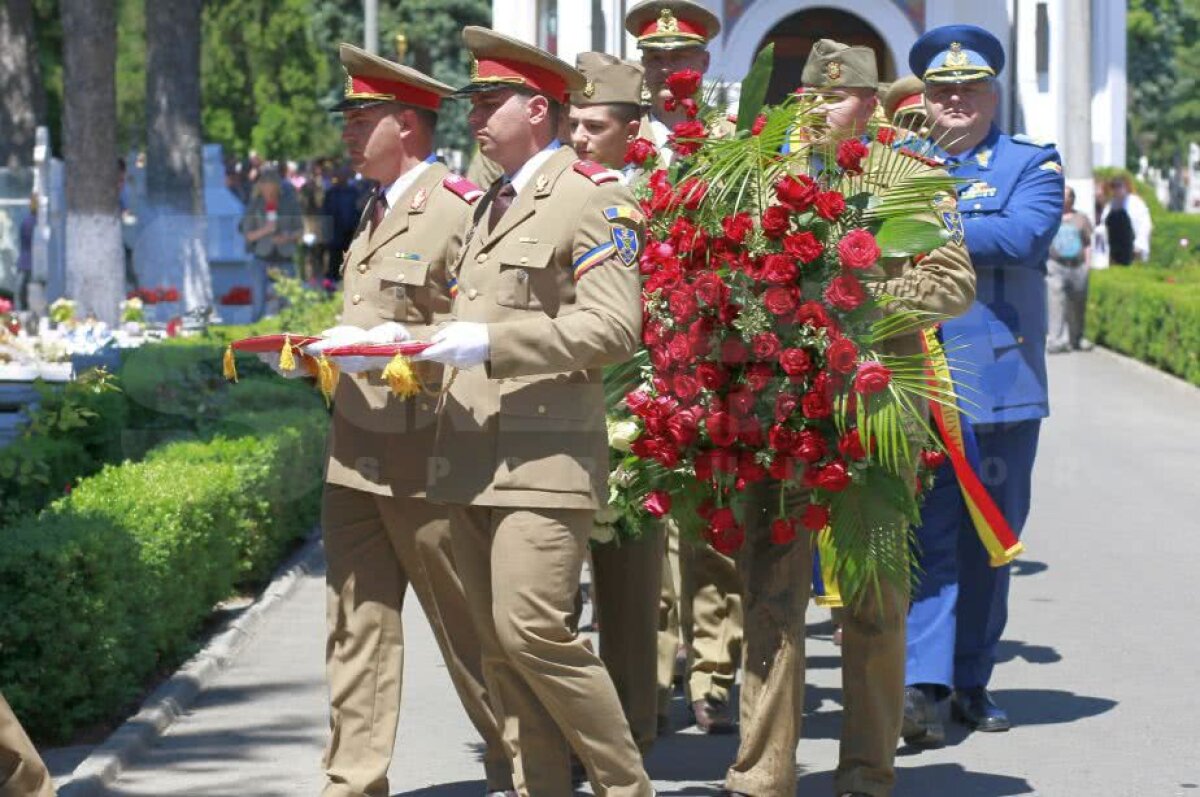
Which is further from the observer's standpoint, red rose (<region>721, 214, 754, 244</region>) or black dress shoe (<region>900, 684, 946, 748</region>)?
black dress shoe (<region>900, 684, 946, 748</region>)

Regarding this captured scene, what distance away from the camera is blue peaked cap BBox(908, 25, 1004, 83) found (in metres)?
7.87

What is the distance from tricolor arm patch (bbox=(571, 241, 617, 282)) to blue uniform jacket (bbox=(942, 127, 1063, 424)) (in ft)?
7.77

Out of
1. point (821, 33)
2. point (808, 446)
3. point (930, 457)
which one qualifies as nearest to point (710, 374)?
point (808, 446)

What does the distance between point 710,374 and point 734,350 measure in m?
0.09

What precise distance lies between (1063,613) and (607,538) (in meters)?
4.05

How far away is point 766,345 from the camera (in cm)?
614

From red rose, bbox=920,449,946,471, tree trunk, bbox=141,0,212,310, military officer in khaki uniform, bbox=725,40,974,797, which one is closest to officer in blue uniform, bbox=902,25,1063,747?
red rose, bbox=920,449,946,471

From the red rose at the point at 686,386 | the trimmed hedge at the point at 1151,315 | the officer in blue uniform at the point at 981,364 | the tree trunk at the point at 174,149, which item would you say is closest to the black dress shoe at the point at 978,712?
the officer in blue uniform at the point at 981,364

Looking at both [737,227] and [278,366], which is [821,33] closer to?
[737,227]

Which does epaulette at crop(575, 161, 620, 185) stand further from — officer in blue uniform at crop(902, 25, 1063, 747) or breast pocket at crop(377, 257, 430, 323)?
officer in blue uniform at crop(902, 25, 1063, 747)

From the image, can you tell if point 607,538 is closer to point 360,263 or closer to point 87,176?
point 360,263

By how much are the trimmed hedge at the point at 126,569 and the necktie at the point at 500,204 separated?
2.23 m

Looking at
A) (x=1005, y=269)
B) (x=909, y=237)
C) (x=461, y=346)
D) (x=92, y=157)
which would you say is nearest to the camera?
(x=461, y=346)

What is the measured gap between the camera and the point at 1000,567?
27.0 ft
